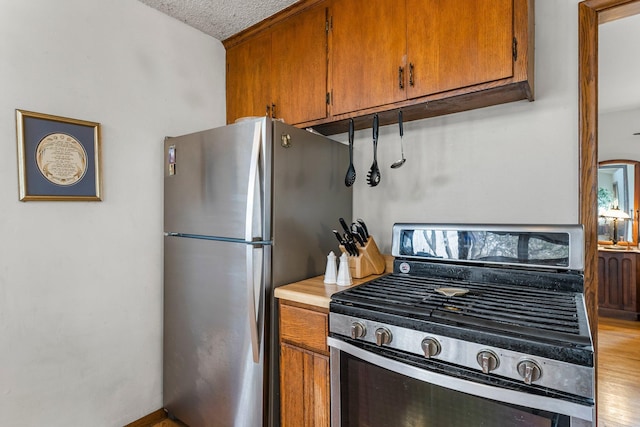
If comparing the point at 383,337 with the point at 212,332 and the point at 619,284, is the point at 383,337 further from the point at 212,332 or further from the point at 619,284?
the point at 619,284

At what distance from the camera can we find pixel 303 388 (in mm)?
1358

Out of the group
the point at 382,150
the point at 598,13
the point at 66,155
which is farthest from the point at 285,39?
the point at 598,13

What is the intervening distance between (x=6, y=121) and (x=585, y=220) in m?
2.49

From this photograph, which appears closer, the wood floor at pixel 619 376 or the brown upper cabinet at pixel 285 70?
the brown upper cabinet at pixel 285 70

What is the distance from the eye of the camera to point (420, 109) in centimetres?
162

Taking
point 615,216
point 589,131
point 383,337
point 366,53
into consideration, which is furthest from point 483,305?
point 615,216

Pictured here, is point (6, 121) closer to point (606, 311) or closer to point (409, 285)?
point (409, 285)

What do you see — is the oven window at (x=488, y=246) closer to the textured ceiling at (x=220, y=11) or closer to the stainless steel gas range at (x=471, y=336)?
the stainless steel gas range at (x=471, y=336)

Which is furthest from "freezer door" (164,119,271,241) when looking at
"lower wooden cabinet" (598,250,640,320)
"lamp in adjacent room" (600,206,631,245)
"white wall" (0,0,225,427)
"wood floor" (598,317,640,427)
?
"lamp in adjacent room" (600,206,631,245)

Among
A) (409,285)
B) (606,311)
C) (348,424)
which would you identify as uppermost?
(409,285)

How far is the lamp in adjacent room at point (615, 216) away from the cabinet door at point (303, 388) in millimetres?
4676

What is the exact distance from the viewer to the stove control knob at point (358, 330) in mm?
1144

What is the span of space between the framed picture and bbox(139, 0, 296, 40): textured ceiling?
82 centimetres

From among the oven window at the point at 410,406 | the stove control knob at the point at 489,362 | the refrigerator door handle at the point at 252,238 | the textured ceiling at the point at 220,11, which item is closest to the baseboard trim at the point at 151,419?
the refrigerator door handle at the point at 252,238
